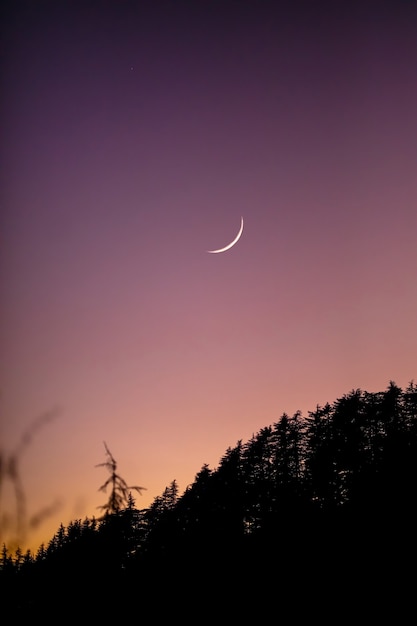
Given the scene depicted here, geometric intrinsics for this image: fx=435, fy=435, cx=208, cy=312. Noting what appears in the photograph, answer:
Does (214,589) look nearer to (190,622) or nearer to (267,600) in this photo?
(190,622)

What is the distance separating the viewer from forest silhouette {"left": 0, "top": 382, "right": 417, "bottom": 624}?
36.0 m

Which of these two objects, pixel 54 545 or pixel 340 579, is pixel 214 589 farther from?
pixel 54 545

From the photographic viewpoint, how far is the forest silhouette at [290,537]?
36.0 meters

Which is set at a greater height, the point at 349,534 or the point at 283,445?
the point at 283,445

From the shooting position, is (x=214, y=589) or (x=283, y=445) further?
(x=283, y=445)

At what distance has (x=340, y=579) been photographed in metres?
36.2

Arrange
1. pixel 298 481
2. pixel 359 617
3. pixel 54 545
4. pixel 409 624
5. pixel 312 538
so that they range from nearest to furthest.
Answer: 1. pixel 409 624
2. pixel 359 617
3. pixel 312 538
4. pixel 298 481
5. pixel 54 545

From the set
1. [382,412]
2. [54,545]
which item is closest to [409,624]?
[382,412]

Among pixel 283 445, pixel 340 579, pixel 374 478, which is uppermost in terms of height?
pixel 283 445

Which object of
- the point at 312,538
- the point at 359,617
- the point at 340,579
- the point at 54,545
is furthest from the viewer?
the point at 54,545

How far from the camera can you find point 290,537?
44.8 meters

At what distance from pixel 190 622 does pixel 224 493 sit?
15026mm

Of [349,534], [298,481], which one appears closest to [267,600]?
[349,534]

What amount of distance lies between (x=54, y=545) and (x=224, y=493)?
7003cm
